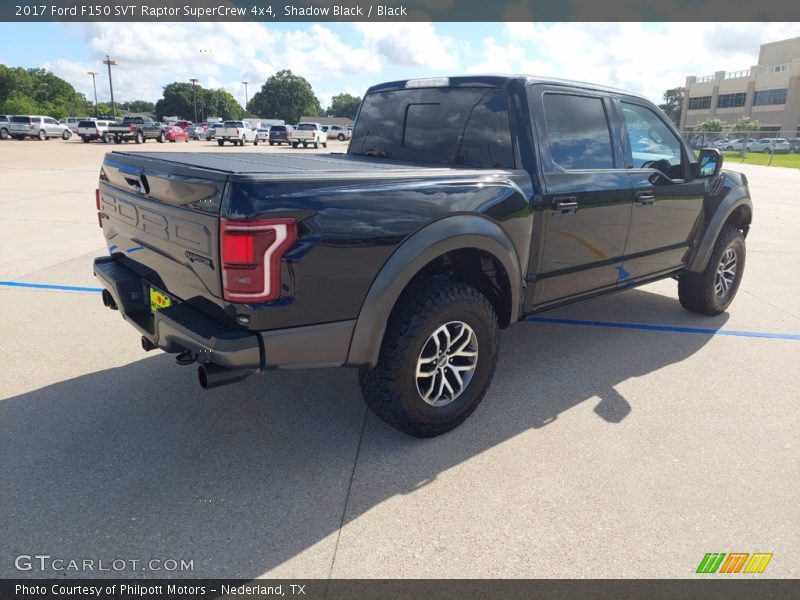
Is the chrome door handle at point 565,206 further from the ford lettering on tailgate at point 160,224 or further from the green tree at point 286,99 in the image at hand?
the green tree at point 286,99

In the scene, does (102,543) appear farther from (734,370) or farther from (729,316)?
(729,316)

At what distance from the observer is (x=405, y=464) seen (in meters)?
2.99

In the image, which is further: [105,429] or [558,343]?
[558,343]

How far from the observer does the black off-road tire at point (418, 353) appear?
9.47 ft

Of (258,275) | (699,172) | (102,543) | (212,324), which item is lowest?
(102,543)

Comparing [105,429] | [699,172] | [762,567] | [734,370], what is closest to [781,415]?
[734,370]

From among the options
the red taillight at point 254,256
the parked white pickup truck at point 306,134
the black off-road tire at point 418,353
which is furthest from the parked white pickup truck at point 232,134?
the red taillight at point 254,256

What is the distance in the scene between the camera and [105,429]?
3.22 m

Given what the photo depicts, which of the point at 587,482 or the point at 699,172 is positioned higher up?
the point at 699,172

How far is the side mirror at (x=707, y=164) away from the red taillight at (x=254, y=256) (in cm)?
365

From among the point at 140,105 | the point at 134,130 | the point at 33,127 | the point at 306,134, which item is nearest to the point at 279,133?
the point at 306,134

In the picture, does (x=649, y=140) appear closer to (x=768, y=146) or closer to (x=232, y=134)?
(x=232, y=134)

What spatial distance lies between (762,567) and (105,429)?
3153 millimetres

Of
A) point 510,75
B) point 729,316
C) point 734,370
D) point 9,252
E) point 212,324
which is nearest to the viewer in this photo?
point 212,324
